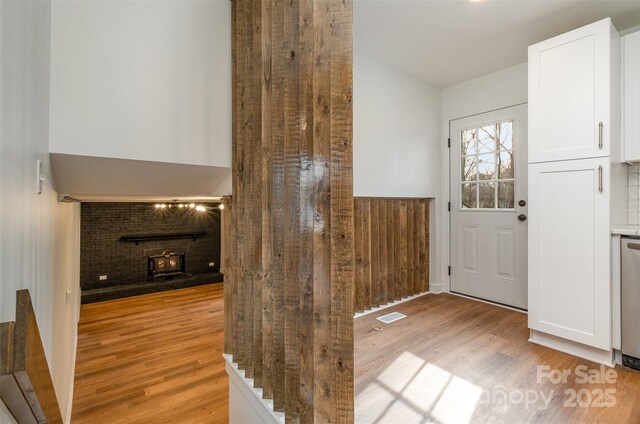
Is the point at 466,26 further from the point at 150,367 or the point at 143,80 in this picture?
the point at 150,367

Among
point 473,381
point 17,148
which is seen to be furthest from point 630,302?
point 17,148

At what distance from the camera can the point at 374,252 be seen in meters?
3.15

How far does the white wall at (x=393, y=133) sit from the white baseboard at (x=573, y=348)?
1.80 m

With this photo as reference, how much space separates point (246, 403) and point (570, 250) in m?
2.51

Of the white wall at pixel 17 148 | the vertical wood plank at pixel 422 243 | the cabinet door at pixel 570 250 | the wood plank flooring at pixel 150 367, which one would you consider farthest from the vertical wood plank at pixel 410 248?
the white wall at pixel 17 148

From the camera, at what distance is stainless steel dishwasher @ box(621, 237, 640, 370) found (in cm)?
202

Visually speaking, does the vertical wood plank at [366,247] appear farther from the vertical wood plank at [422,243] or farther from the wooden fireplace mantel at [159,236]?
the wooden fireplace mantel at [159,236]

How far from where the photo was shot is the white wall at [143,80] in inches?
49.1

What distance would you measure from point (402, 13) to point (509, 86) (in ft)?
5.44

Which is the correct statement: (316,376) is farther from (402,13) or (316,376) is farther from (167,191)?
(402,13)

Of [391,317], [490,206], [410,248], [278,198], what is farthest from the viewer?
[410,248]

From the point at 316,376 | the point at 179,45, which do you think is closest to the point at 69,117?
the point at 179,45

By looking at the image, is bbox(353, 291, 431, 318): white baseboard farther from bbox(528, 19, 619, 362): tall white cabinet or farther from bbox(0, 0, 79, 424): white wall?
bbox(0, 0, 79, 424): white wall

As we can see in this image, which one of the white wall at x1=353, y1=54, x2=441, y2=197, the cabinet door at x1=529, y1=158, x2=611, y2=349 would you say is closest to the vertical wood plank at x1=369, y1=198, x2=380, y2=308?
the white wall at x1=353, y1=54, x2=441, y2=197
